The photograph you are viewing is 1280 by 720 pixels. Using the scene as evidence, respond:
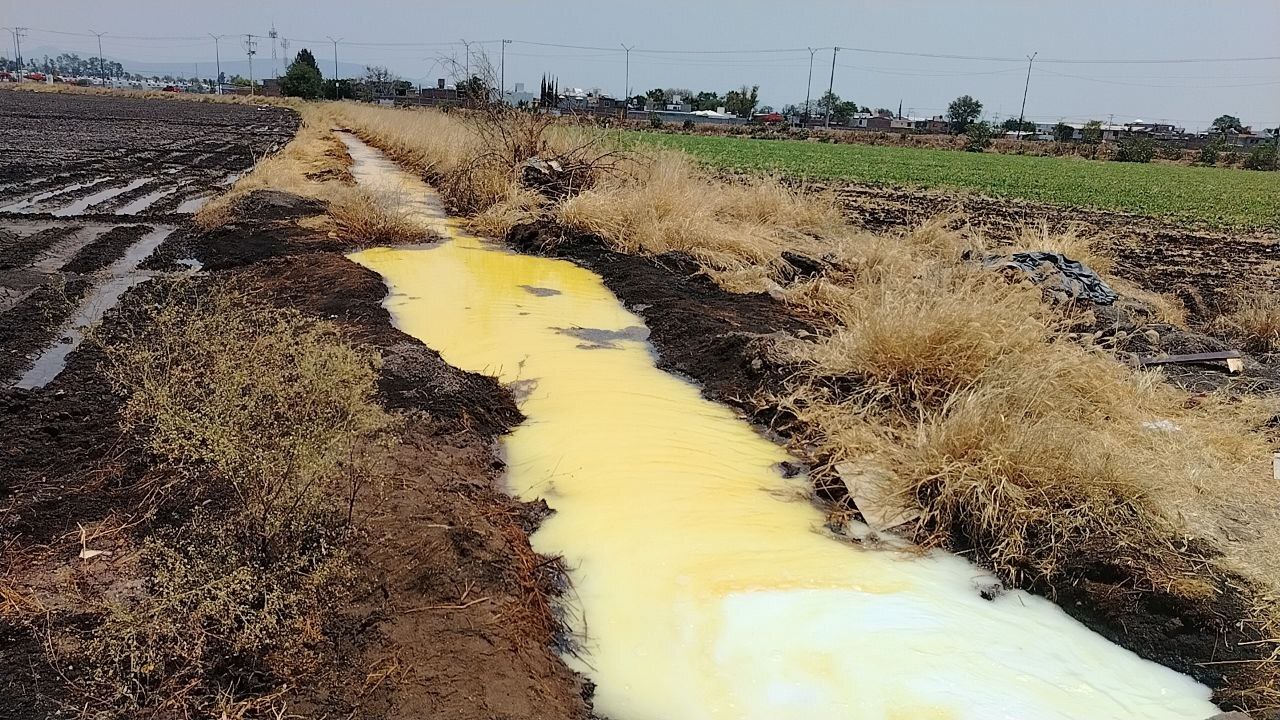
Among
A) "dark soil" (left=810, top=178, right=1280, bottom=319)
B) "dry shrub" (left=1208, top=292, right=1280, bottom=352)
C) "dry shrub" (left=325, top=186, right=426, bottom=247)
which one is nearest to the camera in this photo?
"dry shrub" (left=1208, top=292, right=1280, bottom=352)

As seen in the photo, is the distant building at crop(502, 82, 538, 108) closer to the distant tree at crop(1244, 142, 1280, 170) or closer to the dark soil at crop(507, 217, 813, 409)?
the dark soil at crop(507, 217, 813, 409)

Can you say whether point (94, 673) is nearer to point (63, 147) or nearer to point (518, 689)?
point (518, 689)

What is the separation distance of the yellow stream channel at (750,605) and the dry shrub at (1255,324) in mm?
5717

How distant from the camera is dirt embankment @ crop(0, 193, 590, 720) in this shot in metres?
2.59

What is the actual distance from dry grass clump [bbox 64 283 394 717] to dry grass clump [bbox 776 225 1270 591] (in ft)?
9.05

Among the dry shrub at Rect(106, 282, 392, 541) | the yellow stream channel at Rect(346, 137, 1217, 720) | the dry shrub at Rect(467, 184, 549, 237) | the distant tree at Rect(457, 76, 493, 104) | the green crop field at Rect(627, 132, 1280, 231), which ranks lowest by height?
the yellow stream channel at Rect(346, 137, 1217, 720)

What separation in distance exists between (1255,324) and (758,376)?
5.49m

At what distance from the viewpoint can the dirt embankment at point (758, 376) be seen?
329cm

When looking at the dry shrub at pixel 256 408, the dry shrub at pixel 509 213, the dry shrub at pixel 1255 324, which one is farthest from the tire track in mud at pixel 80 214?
the dry shrub at pixel 1255 324

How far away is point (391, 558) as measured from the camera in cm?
323

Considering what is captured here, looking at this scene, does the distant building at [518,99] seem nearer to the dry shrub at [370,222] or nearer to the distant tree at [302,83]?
the dry shrub at [370,222]

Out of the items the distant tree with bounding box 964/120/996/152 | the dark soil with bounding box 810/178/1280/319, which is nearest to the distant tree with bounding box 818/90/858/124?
the distant tree with bounding box 964/120/996/152

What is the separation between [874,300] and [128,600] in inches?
221

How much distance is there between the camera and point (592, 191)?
12023mm
